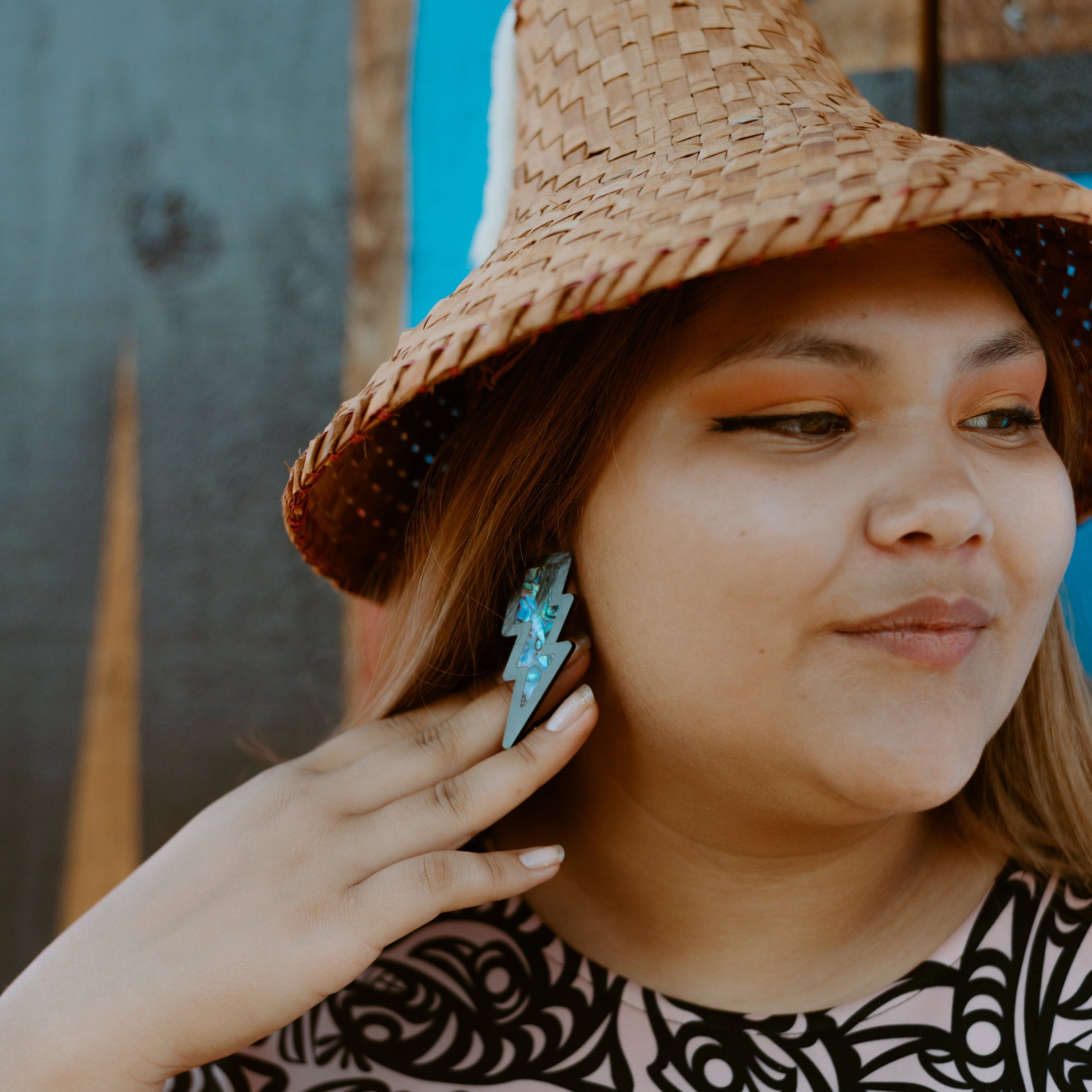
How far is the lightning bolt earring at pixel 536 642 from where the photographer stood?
3.56ft

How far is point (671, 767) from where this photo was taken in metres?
1.11

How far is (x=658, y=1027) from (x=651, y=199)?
933 mm

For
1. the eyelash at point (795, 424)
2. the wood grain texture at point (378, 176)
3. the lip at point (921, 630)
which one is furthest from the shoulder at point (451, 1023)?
the wood grain texture at point (378, 176)

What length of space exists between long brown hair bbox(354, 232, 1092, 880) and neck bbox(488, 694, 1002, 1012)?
111mm

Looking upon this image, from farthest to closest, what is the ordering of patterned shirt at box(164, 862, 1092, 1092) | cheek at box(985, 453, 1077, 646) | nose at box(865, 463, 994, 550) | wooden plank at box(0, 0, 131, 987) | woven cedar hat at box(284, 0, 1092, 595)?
wooden plank at box(0, 0, 131, 987) < patterned shirt at box(164, 862, 1092, 1092) < cheek at box(985, 453, 1077, 646) < nose at box(865, 463, 994, 550) < woven cedar hat at box(284, 0, 1092, 595)

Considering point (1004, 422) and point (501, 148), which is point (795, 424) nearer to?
point (1004, 422)

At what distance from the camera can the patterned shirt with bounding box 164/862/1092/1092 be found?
3.60 feet

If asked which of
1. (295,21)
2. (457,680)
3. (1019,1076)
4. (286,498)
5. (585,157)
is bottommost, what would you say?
(1019,1076)

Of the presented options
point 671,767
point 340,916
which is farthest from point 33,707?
point 671,767

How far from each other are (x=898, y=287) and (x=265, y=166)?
1.58m

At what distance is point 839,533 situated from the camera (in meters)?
0.92

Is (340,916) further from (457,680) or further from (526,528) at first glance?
(526,528)

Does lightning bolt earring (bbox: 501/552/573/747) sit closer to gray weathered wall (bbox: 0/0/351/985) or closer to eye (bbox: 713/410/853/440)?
eye (bbox: 713/410/853/440)

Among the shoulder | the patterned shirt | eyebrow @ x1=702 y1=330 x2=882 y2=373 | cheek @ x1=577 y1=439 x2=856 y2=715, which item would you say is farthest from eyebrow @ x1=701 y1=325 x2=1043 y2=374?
the shoulder
